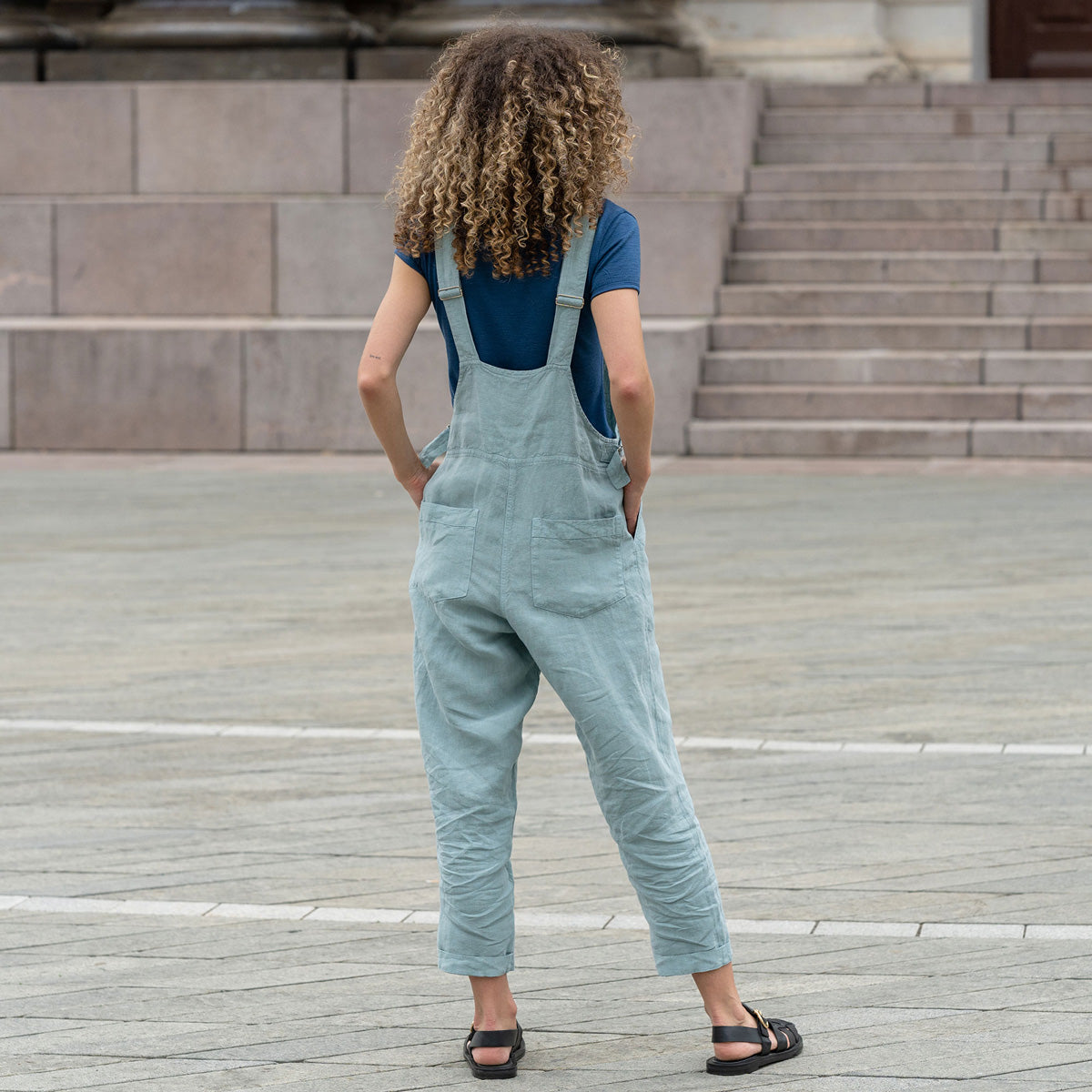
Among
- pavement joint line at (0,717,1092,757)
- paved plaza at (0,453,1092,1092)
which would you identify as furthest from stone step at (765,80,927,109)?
pavement joint line at (0,717,1092,757)

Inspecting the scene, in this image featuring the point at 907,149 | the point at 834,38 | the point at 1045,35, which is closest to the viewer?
the point at 907,149

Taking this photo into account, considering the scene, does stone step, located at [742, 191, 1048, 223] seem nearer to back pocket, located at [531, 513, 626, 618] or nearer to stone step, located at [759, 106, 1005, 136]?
stone step, located at [759, 106, 1005, 136]

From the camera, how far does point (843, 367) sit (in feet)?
47.8

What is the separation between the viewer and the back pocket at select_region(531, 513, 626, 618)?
336 centimetres

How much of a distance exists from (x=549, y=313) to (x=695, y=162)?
12345 millimetres

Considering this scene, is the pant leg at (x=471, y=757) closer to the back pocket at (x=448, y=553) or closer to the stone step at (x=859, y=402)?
the back pocket at (x=448, y=553)

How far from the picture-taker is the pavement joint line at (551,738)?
5.77 metres

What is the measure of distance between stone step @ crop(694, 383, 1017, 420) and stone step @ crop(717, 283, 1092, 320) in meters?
0.76

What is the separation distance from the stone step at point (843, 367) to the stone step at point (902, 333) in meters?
0.08

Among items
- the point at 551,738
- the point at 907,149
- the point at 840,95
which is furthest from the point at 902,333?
the point at 551,738

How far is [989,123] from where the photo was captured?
16094 mm

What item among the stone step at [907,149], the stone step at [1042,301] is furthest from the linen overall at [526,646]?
the stone step at [907,149]

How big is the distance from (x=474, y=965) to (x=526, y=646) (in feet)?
1.78

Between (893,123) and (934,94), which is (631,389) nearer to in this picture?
(893,123)
